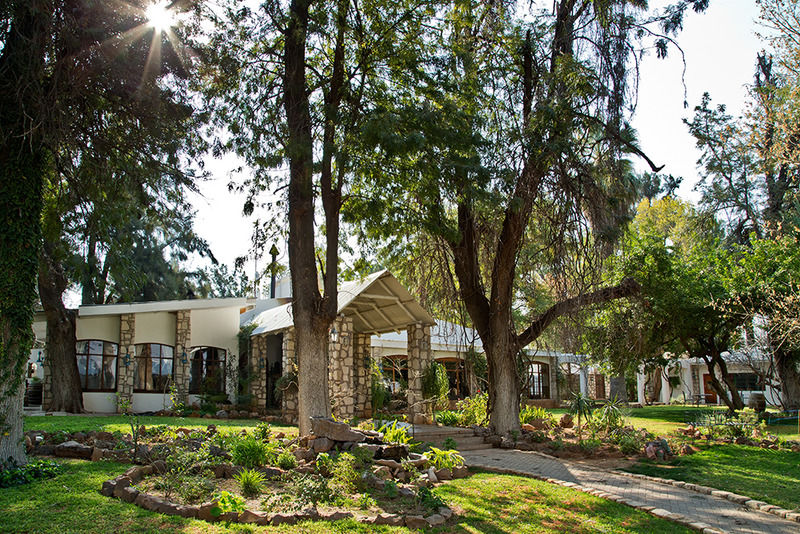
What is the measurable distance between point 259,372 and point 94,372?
17.8ft

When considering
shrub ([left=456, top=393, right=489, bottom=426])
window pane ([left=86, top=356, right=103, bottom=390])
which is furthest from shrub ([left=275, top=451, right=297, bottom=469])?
window pane ([left=86, top=356, right=103, bottom=390])

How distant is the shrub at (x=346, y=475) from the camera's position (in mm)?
6723

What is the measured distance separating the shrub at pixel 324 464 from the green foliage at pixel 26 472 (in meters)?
3.25

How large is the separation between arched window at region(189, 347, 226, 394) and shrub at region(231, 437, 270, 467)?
13566 mm

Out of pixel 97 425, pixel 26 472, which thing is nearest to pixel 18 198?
pixel 26 472

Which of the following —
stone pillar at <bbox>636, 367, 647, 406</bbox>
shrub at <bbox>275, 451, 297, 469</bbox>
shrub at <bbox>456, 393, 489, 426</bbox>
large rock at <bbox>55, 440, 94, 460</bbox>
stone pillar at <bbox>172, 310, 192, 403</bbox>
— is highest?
stone pillar at <bbox>172, 310, 192, 403</bbox>

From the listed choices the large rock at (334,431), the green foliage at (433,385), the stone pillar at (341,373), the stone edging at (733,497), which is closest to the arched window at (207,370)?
the stone pillar at (341,373)

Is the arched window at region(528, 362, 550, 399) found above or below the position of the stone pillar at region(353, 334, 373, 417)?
below

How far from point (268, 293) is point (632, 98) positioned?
2957 centimetres

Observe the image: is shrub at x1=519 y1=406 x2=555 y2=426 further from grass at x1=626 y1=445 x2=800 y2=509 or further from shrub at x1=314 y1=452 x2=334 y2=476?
shrub at x1=314 y1=452 x2=334 y2=476

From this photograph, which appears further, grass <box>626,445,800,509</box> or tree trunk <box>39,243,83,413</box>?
tree trunk <box>39,243,83,413</box>

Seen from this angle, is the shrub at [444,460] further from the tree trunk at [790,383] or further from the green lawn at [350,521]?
the tree trunk at [790,383]

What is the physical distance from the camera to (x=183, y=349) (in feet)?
63.3

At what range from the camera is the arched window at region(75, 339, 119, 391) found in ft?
59.8
